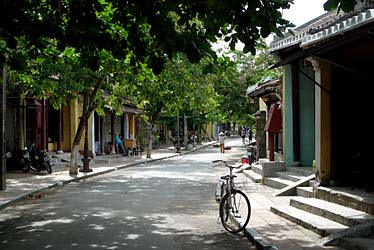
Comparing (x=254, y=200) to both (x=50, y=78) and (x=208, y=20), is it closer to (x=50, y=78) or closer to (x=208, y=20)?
(x=208, y=20)

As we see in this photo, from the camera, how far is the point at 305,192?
11.8m

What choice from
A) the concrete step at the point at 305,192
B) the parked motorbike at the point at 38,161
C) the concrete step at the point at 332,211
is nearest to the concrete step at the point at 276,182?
the concrete step at the point at 305,192

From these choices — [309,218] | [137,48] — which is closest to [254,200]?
[309,218]

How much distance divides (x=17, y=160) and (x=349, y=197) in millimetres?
17093

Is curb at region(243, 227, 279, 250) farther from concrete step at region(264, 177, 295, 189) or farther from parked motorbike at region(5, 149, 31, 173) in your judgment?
parked motorbike at region(5, 149, 31, 173)

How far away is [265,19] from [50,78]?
12.7m

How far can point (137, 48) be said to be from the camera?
846 cm

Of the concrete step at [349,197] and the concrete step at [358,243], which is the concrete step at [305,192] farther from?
the concrete step at [358,243]

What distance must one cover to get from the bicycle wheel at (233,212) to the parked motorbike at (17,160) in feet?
46.6

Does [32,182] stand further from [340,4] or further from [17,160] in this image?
[340,4]

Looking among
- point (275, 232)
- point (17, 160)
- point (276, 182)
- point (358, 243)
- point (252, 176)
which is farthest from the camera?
point (17, 160)

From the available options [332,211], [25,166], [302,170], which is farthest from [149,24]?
[25,166]

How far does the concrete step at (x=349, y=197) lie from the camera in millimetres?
8773

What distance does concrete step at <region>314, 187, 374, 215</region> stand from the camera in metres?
8.77
